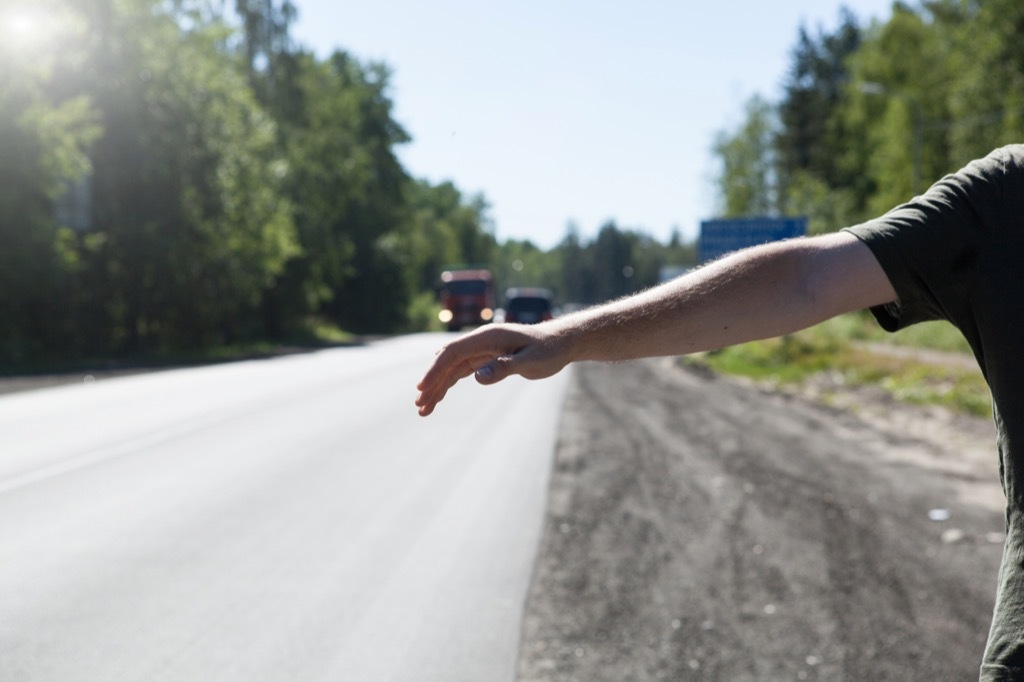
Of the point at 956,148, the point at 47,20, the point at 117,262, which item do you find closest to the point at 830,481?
the point at 47,20

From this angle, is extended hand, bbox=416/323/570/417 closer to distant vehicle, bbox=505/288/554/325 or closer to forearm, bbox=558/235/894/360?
forearm, bbox=558/235/894/360

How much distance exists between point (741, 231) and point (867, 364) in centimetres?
431

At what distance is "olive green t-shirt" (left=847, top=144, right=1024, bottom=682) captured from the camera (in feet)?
6.26

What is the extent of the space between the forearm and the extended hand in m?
0.09

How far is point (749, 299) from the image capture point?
205 cm

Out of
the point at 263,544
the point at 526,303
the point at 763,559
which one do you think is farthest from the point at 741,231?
the point at 263,544

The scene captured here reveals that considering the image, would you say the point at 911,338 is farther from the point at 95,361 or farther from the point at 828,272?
the point at 828,272

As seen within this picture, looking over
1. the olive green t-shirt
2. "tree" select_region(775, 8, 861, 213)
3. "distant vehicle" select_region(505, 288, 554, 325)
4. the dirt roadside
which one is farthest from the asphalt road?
"tree" select_region(775, 8, 861, 213)

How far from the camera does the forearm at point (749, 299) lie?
6.60 feet

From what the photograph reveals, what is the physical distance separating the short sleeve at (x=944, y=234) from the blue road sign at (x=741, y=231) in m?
27.2

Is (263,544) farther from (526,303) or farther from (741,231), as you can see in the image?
(526,303)

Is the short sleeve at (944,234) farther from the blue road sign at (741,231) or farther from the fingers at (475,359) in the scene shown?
the blue road sign at (741,231)

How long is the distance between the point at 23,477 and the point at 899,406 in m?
15.1

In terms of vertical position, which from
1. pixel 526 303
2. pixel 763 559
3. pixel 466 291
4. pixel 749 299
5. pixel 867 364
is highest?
pixel 466 291
